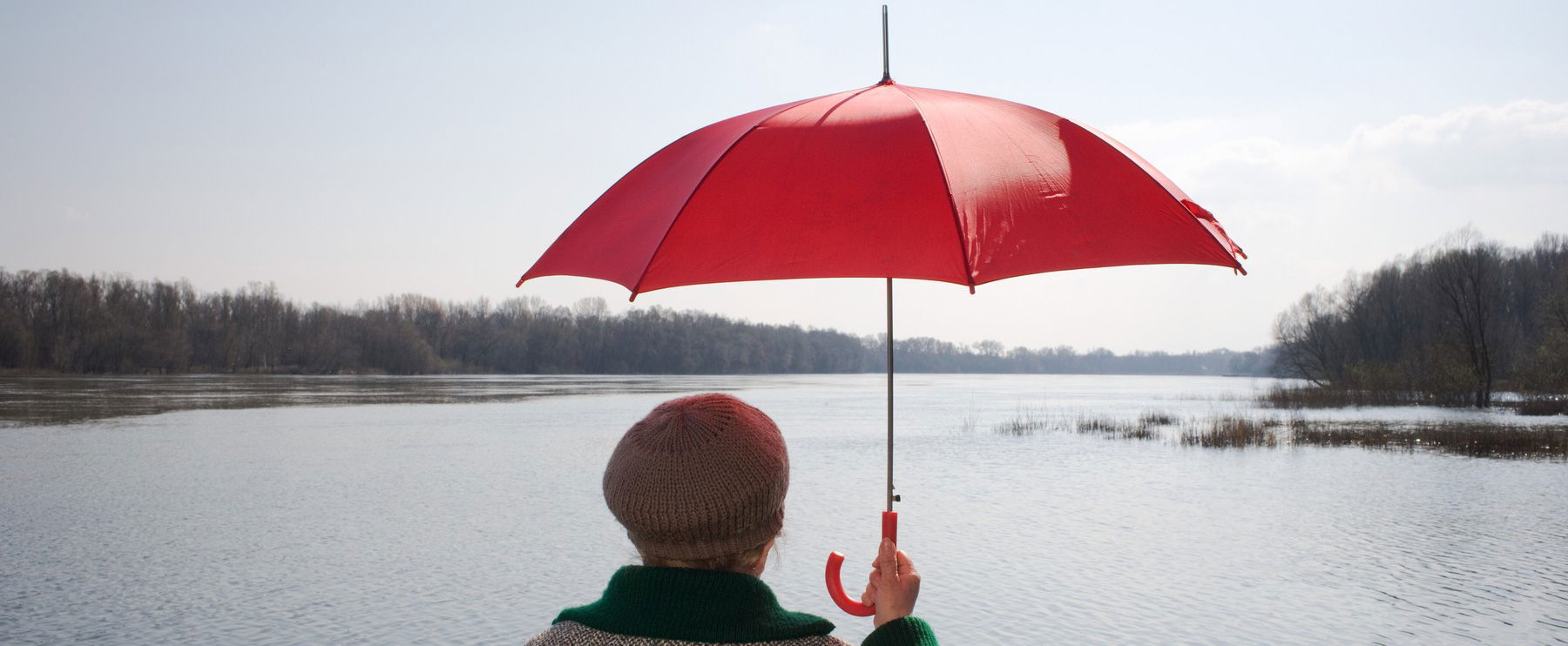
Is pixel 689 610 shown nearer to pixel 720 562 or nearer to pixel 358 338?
pixel 720 562

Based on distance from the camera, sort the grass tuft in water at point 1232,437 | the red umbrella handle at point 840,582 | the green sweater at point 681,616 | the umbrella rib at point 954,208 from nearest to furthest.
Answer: the green sweater at point 681,616, the red umbrella handle at point 840,582, the umbrella rib at point 954,208, the grass tuft in water at point 1232,437

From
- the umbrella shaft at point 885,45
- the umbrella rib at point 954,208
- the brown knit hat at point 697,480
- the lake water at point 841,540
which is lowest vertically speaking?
the lake water at point 841,540

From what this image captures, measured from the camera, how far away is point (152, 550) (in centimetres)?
860

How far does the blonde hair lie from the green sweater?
0.03m

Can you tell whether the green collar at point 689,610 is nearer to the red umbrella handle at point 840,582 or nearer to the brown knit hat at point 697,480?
the brown knit hat at point 697,480

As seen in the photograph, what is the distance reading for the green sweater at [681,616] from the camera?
1.33 m

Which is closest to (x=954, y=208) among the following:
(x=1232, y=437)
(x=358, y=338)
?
(x=1232, y=437)

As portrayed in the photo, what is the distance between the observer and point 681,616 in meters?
1.34

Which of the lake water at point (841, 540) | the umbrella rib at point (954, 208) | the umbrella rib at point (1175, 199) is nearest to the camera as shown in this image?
the umbrella rib at point (954, 208)

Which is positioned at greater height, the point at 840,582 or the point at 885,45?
the point at 885,45

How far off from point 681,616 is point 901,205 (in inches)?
49.3

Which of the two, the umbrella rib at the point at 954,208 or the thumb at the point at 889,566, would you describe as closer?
the thumb at the point at 889,566

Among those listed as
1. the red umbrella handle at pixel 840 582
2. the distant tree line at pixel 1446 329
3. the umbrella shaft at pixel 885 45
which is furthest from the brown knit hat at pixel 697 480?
the distant tree line at pixel 1446 329

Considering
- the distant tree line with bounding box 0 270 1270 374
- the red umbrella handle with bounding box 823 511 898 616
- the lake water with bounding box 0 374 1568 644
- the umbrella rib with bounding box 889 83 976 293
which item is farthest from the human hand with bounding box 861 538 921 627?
the distant tree line with bounding box 0 270 1270 374
